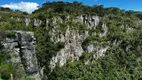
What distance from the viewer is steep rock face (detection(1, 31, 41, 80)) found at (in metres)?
18.4

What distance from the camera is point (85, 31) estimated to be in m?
50.9

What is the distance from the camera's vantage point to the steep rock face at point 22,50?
18.4m

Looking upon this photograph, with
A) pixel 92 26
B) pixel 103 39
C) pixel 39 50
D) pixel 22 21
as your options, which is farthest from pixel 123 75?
pixel 22 21

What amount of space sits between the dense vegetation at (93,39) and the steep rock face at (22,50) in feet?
59.3

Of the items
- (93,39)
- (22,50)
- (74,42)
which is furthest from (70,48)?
(22,50)

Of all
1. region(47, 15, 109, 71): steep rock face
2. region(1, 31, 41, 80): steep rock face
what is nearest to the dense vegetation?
region(47, 15, 109, 71): steep rock face

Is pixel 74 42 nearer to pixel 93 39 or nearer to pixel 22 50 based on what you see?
pixel 93 39

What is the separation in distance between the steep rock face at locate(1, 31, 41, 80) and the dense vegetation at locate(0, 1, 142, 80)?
18.1 m

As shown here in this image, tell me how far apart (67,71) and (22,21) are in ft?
39.4

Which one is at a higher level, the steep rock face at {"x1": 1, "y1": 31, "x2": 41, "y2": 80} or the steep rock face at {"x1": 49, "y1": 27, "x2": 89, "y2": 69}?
the steep rock face at {"x1": 1, "y1": 31, "x2": 41, "y2": 80}

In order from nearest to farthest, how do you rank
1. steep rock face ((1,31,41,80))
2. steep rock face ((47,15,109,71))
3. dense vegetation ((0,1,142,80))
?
steep rock face ((1,31,41,80)), dense vegetation ((0,1,142,80)), steep rock face ((47,15,109,71))

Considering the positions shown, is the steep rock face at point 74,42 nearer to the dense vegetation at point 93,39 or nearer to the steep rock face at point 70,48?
the steep rock face at point 70,48

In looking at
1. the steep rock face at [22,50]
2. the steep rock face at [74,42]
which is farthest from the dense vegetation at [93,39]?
the steep rock face at [22,50]

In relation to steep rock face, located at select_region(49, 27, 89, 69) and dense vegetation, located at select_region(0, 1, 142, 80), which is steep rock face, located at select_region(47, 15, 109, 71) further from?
dense vegetation, located at select_region(0, 1, 142, 80)
